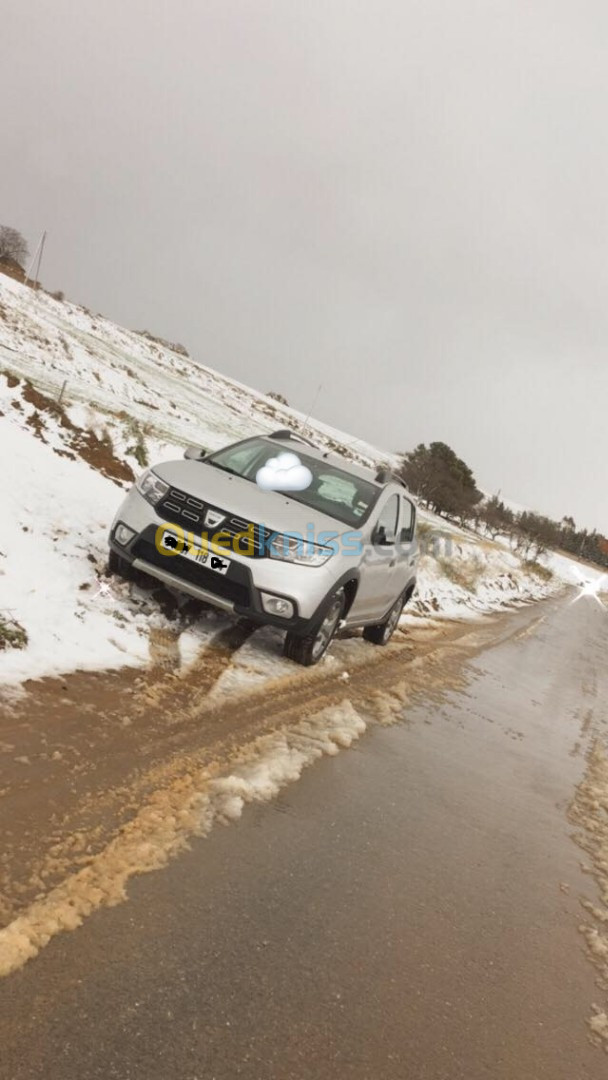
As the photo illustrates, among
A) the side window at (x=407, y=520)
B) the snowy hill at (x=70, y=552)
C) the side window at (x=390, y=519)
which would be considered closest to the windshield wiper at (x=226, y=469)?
the snowy hill at (x=70, y=552)

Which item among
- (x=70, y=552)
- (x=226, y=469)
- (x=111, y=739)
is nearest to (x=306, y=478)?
(x=226, y=469)

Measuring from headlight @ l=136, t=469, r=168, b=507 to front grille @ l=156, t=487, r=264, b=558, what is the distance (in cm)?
8

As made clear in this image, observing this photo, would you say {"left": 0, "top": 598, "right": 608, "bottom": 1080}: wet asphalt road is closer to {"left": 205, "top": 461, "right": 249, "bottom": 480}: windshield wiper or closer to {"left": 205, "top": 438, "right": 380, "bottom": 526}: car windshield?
{"left": 205, "top": 438, "right": 380, "bottom": 526}: car windshield

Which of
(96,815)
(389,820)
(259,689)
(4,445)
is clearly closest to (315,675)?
(259,689)

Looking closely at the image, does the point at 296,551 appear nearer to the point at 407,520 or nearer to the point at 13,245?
the point at 407,520

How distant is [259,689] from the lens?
219 inches

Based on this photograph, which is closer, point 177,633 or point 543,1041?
point 543,1041

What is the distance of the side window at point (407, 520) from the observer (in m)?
8.32

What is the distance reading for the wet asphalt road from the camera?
6.77ft

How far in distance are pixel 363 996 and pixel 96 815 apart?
1.36 meters

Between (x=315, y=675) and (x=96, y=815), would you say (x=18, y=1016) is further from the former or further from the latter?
(x=315, y=675)

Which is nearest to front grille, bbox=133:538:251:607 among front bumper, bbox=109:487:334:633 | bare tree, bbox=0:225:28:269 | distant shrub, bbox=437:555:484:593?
front bumper, bbox=109:487:334:633

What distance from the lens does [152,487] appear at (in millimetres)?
6160

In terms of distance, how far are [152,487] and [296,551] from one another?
4.59 feet
